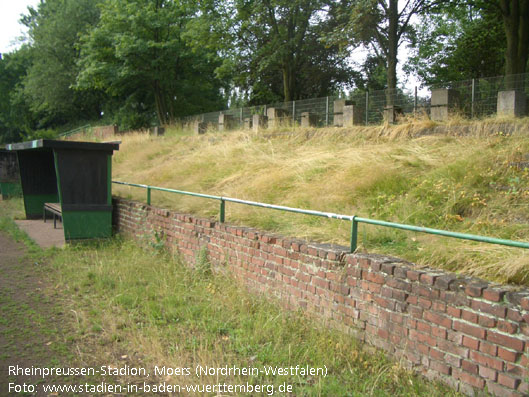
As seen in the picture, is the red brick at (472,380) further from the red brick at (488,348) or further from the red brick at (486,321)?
the red brick at (486,321)

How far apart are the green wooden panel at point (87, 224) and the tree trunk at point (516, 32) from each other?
41.2ft

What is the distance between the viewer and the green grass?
140 inches

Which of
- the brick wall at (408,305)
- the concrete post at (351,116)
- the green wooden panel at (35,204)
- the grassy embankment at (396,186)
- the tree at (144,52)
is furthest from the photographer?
the tree at (144,52)

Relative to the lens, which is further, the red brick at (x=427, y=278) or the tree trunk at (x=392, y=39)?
the tree trunk at (x=392, y=39)

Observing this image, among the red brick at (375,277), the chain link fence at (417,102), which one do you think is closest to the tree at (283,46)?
the chain link fence at (417,102)

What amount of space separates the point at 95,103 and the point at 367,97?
32.4 meters

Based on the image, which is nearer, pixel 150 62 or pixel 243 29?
pixel 243 29

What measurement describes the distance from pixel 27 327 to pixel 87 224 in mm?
4190

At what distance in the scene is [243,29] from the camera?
73.4 feet

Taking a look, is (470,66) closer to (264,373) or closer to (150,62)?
(150,62)

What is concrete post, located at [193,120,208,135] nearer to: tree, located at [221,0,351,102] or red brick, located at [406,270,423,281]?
tree, located at [221,0,351,102]

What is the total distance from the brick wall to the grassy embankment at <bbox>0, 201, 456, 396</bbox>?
0.17 meters

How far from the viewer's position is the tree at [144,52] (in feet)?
78.3

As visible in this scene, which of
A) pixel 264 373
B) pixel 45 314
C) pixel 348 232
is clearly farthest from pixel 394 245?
pixel 45 314
